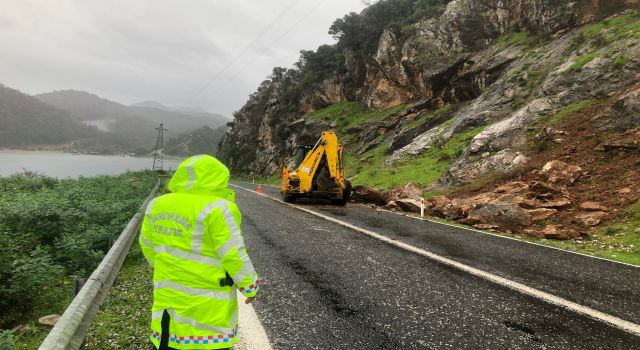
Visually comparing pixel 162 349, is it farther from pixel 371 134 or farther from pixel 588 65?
pixel 371 134

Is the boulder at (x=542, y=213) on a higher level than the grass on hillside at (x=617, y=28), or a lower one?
lower

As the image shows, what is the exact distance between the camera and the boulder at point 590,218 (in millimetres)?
10842

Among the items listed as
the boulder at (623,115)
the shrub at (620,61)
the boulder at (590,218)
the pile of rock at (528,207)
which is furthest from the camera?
the shrub at (620,61)

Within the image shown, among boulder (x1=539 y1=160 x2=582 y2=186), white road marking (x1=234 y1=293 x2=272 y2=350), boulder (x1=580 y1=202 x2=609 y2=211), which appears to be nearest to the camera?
white road marking (x1=234 y1=293 x2=272 y2=350)

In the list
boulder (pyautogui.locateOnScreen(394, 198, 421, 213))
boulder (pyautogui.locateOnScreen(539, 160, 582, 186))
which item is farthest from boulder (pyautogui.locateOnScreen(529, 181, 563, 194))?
boulder (pyautogui.locateOnScreen(394, 198, 421, 213))

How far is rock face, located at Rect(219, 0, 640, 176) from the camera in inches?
709

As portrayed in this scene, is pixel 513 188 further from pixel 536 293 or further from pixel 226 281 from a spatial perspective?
pixel 226 281

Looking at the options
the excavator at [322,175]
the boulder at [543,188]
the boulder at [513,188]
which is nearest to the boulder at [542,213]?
the boulder at [543,188]

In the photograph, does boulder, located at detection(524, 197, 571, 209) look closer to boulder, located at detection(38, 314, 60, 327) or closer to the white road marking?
the white road marking

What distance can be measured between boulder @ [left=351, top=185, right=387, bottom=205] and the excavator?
135 centimetres

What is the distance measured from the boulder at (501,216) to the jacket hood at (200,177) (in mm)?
10620

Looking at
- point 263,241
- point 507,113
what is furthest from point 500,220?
point 507,113

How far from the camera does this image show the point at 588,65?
18.7 metres

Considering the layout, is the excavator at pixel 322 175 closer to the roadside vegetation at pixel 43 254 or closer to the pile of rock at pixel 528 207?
the pile of rock at pixel 528 207
